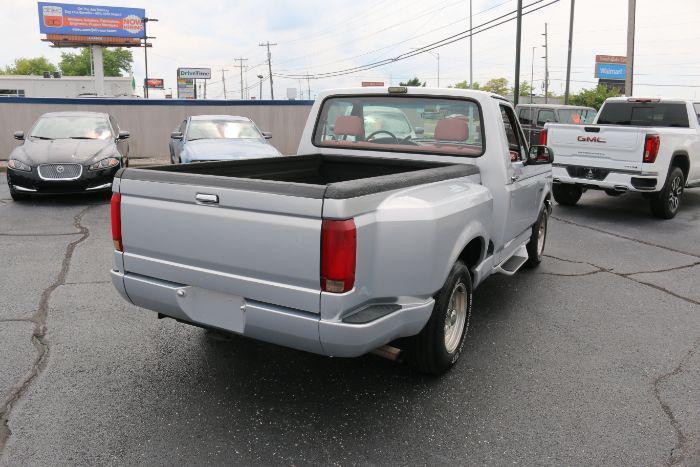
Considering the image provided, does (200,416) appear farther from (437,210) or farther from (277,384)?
(437,210)

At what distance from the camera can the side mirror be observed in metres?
5.35

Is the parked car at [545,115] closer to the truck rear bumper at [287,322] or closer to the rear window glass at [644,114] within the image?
the rear window glass at [644,114]

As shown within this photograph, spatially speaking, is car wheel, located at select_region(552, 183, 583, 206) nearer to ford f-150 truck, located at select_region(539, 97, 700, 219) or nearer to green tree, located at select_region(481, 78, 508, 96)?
ford f-150 truck, located at select_region(539, 97, 700, 219)

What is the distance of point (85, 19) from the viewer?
58125mm

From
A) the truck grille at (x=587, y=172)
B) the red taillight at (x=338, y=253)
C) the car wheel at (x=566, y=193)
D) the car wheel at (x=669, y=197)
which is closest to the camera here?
the red taillight at (x=338, y=253)

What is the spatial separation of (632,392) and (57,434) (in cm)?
336

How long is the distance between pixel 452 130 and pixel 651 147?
589cm

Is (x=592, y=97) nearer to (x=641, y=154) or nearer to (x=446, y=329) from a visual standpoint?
(x=641, y=154)

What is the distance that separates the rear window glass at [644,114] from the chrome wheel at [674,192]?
1273 millimetres

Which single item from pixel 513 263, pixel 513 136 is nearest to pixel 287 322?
pixel 513 263

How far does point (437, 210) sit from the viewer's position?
321cm

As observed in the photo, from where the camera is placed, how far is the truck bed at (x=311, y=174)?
2.82 m

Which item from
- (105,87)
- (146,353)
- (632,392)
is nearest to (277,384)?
(146,353)

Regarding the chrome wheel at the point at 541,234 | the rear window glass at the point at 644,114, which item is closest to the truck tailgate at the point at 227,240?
the chrome wheel at the point at 541,234
